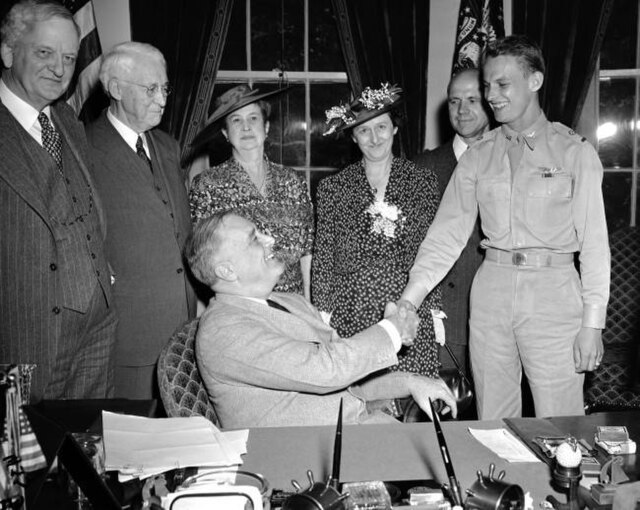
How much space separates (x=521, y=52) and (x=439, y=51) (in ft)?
9.23

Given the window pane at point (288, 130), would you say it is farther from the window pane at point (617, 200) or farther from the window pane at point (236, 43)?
the window pane at point (617, 200)

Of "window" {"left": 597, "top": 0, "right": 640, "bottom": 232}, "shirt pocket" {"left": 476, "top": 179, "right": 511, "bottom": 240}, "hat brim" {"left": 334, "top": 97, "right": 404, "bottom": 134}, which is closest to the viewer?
"shirt pocket" {"left": 476, "top": 179, "right": 511, "bottom": 240}

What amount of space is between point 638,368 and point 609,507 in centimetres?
84

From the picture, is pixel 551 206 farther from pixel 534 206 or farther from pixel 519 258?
pixel 519 258

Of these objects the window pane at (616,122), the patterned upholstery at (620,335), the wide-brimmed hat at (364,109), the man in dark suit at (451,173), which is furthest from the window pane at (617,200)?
the wide-brimmed hat at (364,109)

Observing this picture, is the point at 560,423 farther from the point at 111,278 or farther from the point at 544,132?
the point at 111,278

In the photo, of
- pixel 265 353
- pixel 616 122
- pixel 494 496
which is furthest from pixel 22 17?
pixel 616 122

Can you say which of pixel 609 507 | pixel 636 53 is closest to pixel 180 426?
pixel 609 507

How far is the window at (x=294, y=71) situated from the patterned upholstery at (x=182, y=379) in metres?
3.66

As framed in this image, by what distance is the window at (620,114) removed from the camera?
5.84 meters

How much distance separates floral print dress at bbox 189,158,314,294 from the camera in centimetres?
366

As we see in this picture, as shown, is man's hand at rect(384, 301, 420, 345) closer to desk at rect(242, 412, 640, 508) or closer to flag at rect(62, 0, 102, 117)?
desk at rect(242, 412, 640, 508)

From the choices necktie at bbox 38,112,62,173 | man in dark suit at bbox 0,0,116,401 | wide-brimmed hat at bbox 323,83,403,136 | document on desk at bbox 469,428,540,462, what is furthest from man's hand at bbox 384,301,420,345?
necktie at bbox 38,112,62,173

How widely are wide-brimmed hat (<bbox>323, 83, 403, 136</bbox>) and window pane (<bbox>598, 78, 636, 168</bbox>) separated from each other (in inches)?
113
